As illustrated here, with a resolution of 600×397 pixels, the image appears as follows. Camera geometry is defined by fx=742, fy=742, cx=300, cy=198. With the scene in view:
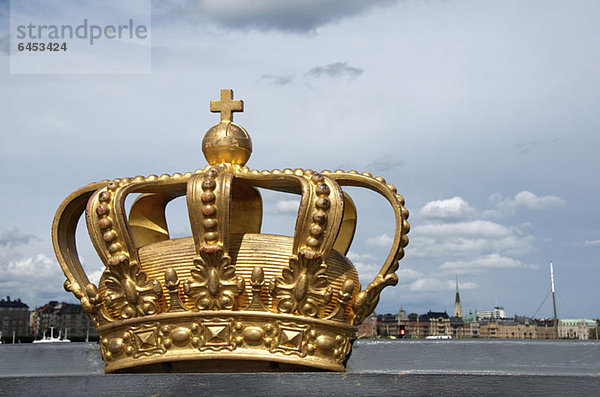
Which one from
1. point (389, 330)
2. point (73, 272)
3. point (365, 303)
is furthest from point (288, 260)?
point (389, 330)

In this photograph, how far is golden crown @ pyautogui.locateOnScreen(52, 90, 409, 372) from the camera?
4.88 m

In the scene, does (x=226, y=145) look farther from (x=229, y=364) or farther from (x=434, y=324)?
(x=434, y=324)

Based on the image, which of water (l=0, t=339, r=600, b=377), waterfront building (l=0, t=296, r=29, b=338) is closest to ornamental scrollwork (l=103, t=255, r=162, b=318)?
water (l=0, t=339, r=600, b=377)

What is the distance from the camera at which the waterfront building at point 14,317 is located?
301ft

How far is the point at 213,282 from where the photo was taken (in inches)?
192

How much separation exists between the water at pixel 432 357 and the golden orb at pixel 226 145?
170 centimetres

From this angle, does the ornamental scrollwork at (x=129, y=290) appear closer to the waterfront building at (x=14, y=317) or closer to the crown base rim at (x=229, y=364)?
the crown base rim at (x=229, y=364)

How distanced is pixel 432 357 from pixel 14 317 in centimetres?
9633

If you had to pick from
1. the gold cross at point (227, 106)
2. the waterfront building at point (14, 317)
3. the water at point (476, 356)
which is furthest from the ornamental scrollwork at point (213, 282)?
the waterfront building at point (14, 317)

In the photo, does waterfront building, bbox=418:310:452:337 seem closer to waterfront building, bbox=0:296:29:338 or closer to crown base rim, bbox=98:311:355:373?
waterfront building, bbox=0:296:29:338

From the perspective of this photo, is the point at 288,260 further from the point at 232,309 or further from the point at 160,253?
the point at 160,253

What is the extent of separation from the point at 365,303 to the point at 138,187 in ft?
6.07

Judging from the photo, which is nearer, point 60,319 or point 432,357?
point 432,357

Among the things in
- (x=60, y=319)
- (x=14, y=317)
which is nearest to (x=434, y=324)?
(x=60, y=319)
